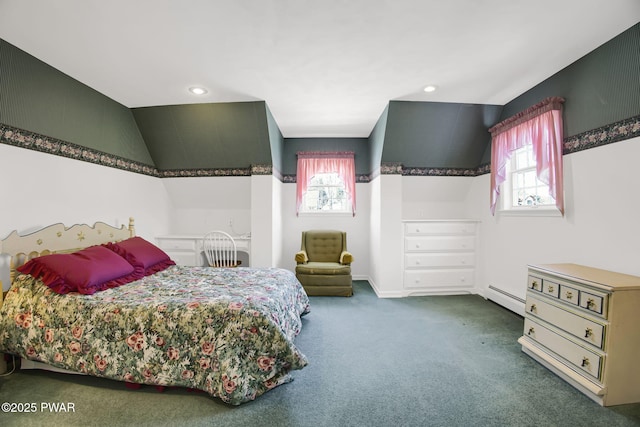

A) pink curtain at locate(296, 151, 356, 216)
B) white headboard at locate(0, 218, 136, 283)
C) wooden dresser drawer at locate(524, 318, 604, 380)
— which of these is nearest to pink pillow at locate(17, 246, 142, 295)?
white headboard at locate(0, 218, 136, 283)

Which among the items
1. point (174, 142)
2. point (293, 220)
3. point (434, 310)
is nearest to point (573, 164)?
point (434, 310)

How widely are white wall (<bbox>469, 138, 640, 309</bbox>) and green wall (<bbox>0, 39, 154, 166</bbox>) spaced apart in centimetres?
493

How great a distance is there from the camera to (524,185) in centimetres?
307

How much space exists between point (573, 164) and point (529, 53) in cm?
111

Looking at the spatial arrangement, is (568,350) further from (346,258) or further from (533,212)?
(346,258)

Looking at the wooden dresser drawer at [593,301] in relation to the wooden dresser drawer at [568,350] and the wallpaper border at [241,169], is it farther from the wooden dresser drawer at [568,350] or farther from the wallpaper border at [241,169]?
the wallpaper border at [241,169]

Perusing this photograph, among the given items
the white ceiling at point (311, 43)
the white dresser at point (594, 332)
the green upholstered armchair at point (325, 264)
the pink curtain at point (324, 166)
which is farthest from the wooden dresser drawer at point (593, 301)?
the pink curtain at point (324, 166)

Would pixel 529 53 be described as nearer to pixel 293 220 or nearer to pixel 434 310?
pixel 434 310

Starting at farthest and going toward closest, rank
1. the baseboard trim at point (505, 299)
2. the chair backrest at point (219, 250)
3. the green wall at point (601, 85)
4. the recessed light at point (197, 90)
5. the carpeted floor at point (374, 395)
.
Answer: the chair backrest at point (219, 250)
the baseboard trim at point (505, 299)
the recessed light at point (197, 90)
the green wall at point (601, 85)
the carpeted floor at point (374, 395)

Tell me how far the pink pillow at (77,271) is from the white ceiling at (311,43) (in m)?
1.74

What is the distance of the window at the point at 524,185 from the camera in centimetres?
284

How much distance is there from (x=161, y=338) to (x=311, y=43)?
2453mm

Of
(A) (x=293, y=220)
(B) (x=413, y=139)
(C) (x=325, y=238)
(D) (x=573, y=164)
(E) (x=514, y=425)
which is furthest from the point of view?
(A) (x=293, y=220)

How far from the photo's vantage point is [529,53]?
216 centimetres
